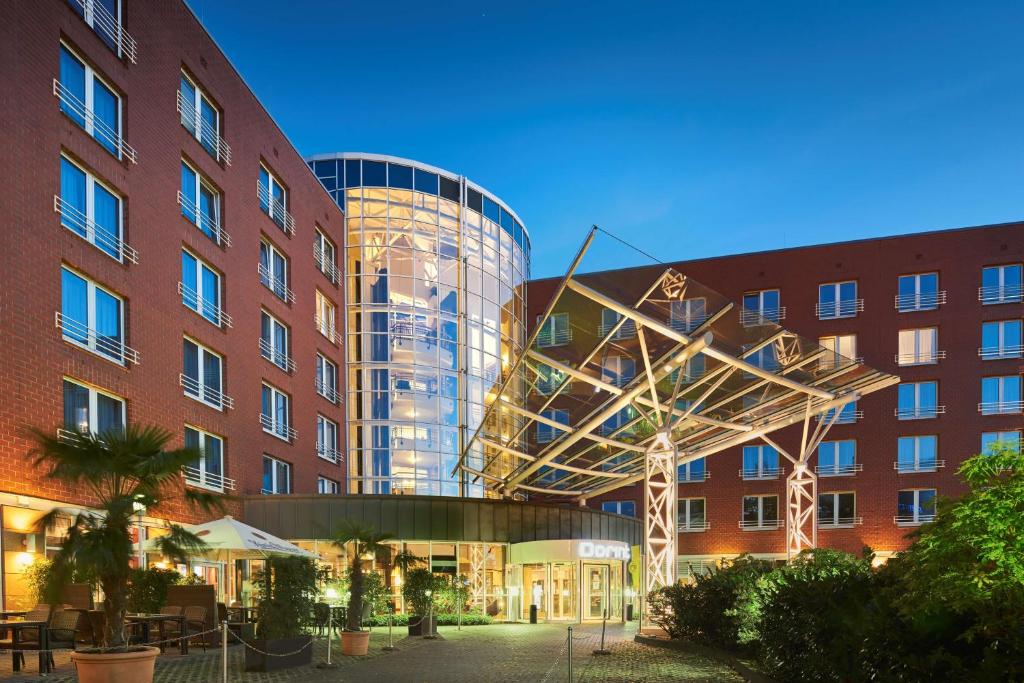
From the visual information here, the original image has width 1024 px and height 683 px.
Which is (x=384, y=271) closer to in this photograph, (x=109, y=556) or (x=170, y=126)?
(x=170, y=126)

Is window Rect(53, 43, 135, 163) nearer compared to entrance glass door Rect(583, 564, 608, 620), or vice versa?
window Rect(53, 43, 135, 163)

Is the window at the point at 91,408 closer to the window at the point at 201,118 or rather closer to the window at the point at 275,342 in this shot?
the window at the point at 275,342

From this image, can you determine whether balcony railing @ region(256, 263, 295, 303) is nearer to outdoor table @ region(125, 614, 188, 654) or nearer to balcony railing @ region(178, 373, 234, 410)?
balcony railing @ region(178, 373, 234, 410)

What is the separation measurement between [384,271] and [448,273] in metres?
3.81

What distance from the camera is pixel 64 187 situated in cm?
2034

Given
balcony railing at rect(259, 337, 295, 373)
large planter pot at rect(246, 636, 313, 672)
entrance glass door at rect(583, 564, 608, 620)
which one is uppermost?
balcony railing at rect(259, 337, 295, 373)

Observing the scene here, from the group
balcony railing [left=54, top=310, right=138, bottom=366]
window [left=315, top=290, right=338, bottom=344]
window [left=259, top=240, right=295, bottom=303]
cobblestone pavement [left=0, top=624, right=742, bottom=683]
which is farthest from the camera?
window [left=315, top=290, right=338, bottom=344]

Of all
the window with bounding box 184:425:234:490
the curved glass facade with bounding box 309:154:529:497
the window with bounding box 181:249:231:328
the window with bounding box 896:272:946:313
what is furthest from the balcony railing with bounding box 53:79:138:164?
the window with bounding box 896:272:946:313

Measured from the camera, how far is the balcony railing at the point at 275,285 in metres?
31.4

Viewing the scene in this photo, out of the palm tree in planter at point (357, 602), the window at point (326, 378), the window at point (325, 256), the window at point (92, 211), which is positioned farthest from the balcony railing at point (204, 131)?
the palm tree in planter at point (357, 602)

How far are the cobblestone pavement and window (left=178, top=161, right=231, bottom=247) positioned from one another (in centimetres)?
1277

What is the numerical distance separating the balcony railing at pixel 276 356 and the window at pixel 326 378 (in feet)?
9.83

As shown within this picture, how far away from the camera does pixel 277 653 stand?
16.4 m

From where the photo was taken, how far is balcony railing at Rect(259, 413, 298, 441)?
30.8 meters
